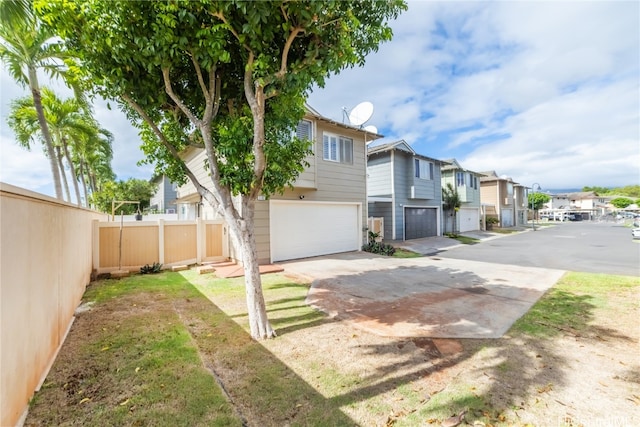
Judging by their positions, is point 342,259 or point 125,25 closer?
point 125,25

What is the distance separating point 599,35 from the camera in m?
8.20

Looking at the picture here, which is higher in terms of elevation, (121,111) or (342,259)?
(121,111)

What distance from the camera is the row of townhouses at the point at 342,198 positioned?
10672 millimetres

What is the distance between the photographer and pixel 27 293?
2682mm

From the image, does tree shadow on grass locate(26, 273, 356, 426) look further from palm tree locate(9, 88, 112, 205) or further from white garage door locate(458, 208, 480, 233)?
white garage door locate(458, 208, 480, 233)

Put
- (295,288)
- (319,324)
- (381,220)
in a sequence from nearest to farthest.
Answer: (319,324)
(295,288)
(381,220)

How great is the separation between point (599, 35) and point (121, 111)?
1321cm

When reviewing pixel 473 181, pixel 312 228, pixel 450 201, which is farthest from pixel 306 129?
pixel 473 181

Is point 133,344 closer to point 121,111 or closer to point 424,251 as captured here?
point 121,111

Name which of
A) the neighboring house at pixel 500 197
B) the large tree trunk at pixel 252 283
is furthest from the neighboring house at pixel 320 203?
the neighboring house at pixel 500 197

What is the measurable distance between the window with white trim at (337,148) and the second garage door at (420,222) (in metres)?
6.78

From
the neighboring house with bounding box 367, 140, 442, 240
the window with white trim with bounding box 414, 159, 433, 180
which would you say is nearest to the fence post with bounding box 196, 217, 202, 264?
the neighboring house with bounding box 367, 140, 442, 240

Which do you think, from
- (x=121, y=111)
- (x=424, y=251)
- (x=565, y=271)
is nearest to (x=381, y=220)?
(x=424, y=251)

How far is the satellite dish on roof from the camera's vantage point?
12.9 meters
